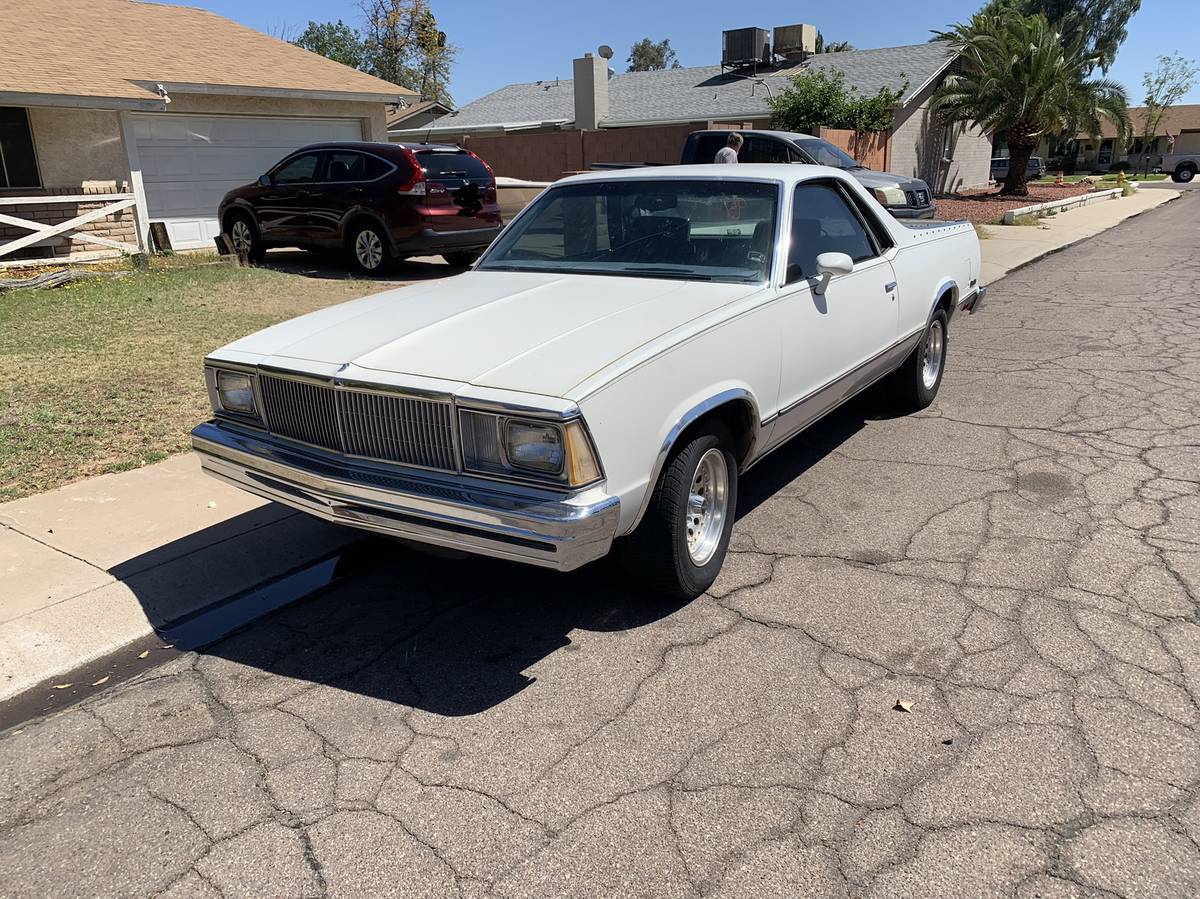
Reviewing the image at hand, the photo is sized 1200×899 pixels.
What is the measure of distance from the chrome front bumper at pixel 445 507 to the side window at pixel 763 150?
38.0 feet

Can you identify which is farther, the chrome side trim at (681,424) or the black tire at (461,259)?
the black tire at (461,259)

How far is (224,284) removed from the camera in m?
12.1

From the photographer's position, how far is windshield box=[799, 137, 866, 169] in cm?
1385

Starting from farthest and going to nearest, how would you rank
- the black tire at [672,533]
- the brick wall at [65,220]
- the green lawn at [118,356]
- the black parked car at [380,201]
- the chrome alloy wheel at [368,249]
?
1. the brick wall at [65,220]
2. the chrome alloy wheel at [368,249]
3. the black parked car at [380,201]
4. the green lawn at [118,356]
5. the black tire at [672,533]

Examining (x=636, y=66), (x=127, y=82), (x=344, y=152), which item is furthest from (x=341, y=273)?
(x=636, y=66)

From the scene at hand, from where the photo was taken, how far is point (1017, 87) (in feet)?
85.4

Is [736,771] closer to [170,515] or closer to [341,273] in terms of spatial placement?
[170,515]

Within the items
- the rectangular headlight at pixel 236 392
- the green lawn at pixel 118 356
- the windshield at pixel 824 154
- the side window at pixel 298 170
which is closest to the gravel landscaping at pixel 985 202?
the windshield at pixel 824 154

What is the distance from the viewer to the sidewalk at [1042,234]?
14831 mm

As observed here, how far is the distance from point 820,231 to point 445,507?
2789 mm

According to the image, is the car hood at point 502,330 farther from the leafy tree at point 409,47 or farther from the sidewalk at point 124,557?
the leafy tree at point 409,47

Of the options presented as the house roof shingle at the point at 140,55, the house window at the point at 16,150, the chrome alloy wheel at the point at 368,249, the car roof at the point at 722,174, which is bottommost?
the chrome alloy wheel at the point at 368,249

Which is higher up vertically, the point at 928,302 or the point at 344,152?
the point at 344,152

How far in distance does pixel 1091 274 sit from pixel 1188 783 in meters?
12.6
